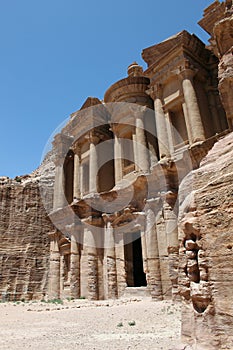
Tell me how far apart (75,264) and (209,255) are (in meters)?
15.4

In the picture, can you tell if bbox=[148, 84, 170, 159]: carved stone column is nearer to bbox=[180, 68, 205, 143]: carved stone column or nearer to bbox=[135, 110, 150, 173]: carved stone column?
bbox=[135, 110, 150, 173]: carved stone column

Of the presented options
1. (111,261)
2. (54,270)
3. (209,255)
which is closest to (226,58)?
(209,255)

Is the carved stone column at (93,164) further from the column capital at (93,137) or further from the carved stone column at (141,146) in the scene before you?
the carved stone column at (141,146)

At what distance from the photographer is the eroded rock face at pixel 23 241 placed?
23891mm

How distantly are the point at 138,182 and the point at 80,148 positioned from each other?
28.0 ft

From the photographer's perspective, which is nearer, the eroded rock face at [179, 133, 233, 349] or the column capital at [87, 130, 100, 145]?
the eroded rock face at [179, 133, 233, 349]

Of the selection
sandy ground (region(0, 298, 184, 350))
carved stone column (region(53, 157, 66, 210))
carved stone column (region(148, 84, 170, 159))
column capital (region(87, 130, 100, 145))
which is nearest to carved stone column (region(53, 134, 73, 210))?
carved stone column (region(53, 157, 66, 210))

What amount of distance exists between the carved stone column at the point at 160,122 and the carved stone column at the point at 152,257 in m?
2.90

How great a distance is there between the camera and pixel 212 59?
16.2 metres

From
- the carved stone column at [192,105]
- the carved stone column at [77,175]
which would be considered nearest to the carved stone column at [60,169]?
the carved stone column at [77,175]

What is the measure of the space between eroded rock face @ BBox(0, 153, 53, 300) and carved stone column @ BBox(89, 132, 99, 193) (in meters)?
10.8

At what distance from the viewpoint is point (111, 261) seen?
1555cm

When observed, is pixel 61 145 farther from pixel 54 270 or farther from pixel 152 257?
pixel 152 257

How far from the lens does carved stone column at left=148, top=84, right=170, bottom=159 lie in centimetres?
1467
